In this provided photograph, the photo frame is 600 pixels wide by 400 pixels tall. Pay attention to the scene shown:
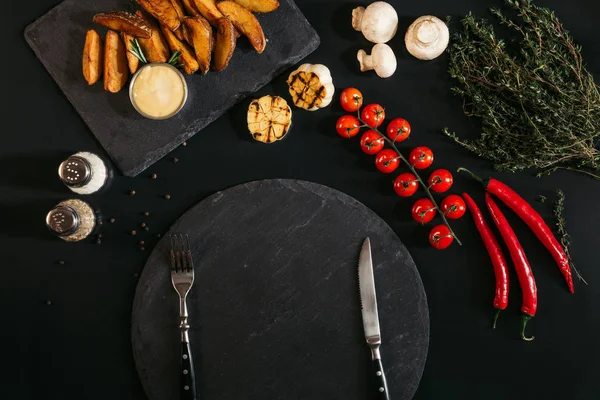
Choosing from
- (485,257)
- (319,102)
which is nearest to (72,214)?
(319,102)

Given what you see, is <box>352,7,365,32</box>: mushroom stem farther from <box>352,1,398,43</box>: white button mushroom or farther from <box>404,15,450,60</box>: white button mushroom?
<box>404,15,450,60</box>: white button mushroom

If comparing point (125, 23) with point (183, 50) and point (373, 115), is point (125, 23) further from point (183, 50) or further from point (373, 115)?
point (373, 115)

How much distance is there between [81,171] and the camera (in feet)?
7.93

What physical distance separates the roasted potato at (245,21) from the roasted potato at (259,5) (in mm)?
45

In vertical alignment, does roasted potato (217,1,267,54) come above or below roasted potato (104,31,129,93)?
above

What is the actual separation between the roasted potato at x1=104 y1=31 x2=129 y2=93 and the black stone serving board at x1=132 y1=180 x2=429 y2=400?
2.13 feet

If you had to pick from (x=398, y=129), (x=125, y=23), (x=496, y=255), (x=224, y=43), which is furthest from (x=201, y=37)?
(x=496, y=255)

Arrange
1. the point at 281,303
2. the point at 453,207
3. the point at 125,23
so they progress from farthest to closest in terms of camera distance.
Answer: the point at 281,303 → the point at 453,207 → the point at 125,23

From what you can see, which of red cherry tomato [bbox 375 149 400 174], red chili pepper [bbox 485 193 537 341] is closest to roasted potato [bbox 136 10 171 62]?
red cherry tomato [bbox 375 149 400 174]

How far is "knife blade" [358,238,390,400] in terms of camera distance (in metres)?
2.47

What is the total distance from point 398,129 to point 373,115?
127 mm

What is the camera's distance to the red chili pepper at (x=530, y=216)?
251 centimetres

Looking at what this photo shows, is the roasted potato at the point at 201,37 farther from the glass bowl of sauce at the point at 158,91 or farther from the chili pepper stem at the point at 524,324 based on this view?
the chili pepper stem at the point at 524,324

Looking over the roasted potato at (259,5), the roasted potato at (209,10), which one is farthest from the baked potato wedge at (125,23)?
the roasted potato at (259,5)
